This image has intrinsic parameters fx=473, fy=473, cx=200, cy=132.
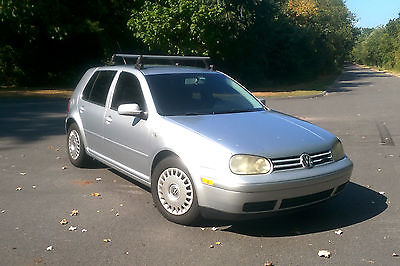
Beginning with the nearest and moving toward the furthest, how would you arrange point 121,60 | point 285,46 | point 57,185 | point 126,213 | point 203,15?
point 126,213, point 57,185, point 121,60, point 203,15, point 285,46

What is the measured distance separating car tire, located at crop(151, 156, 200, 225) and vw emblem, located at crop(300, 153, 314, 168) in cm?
Result: 111

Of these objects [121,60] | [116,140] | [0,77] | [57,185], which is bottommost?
[0,77]

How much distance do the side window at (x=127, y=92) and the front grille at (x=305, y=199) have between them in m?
2.13

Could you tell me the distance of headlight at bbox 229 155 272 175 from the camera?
4473 millimetres

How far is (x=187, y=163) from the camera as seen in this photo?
477 cm

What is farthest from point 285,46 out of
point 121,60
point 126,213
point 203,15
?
point 126,213

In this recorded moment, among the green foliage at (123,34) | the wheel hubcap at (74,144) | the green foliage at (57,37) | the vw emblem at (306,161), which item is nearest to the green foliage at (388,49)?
the green foliage at (123,34)

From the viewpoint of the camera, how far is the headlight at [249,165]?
4473 millimetres

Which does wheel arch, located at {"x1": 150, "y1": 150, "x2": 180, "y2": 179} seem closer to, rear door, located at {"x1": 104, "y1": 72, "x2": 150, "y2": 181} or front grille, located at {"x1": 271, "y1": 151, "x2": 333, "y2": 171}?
rear door, located at {"x1": 104, "y1": 72, "x2": 150, "y2": 181}

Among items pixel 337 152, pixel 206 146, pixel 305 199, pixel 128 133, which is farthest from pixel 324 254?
pixel 128 133

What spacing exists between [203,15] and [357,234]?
71.0 ft

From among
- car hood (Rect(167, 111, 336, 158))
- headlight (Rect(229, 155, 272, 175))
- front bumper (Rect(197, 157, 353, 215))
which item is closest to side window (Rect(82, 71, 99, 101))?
car hood (Rect(167, 111, 336, 158))

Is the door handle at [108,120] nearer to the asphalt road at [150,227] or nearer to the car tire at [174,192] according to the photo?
the asphalt road at [150,227]

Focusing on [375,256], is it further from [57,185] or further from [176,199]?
[57,185]
